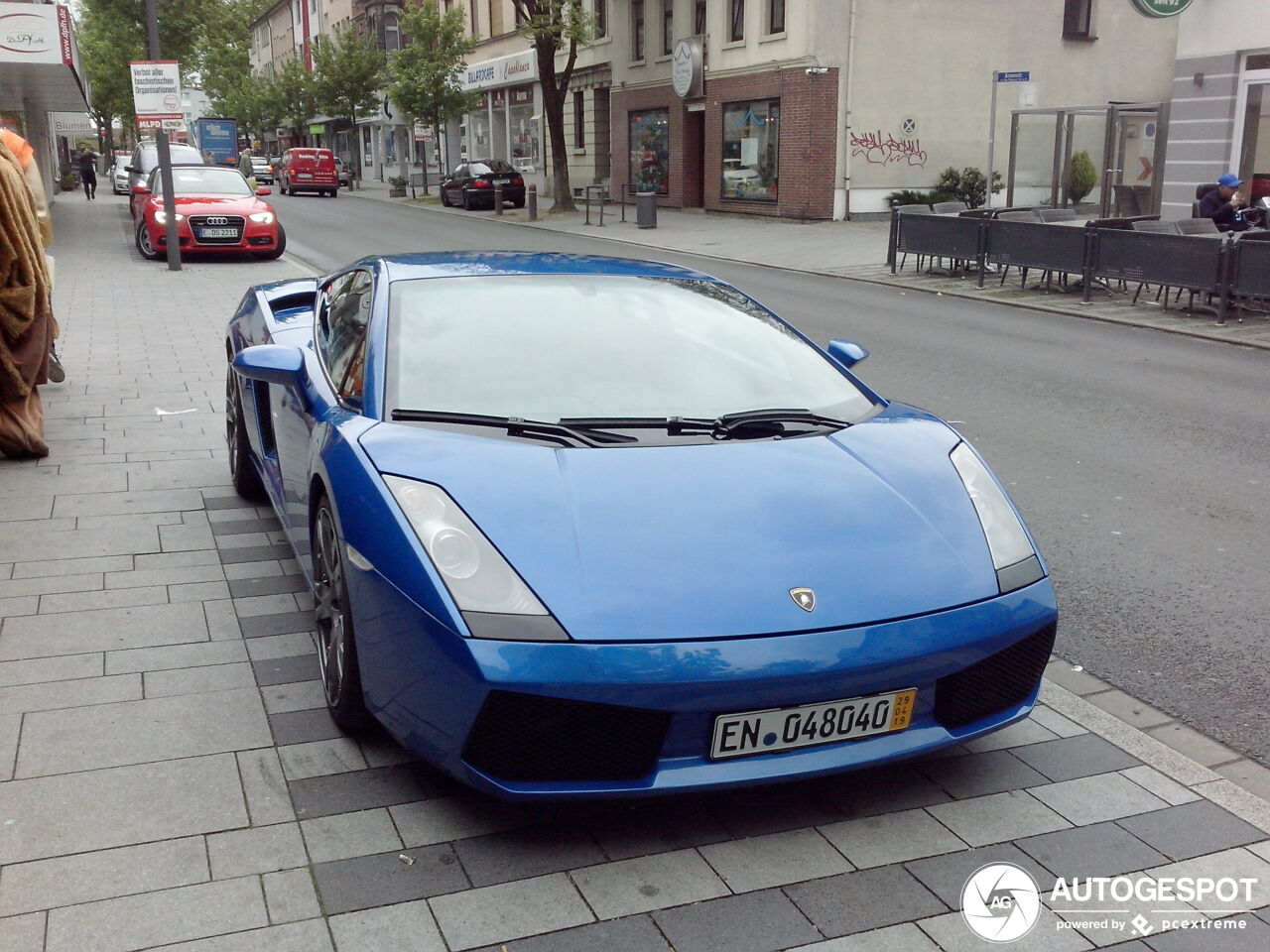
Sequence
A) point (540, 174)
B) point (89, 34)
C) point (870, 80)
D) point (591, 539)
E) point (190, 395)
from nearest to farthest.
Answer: point (591, 539) < point (190, 395) < point (870, 80) < point (540, 174) < point (89, 34)

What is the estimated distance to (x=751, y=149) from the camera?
1278 inches

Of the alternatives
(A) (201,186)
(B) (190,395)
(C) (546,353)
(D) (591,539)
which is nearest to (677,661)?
(D) (591,539)

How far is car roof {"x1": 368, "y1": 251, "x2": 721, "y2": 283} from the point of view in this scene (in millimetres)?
4449

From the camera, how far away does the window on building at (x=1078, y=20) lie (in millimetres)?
33156

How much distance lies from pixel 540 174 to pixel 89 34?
31854mm

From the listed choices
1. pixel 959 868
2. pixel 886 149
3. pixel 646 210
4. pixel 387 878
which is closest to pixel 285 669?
pixel 387 878

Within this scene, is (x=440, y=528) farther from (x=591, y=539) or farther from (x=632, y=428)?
(x=632, y=428)

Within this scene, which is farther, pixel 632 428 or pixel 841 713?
pixel 632 428

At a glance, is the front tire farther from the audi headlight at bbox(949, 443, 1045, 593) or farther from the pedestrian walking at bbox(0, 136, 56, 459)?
the pedestrian walking at bbox(0, 136, 56, 459)

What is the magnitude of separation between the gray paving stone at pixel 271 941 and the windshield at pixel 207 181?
19285 millimetres

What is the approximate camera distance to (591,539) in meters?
3.03

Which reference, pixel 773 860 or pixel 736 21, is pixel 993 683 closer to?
pixel 773 860

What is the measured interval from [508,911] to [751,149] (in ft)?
103

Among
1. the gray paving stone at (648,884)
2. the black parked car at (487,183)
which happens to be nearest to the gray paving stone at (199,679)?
the gray paving stone at (648,884)
